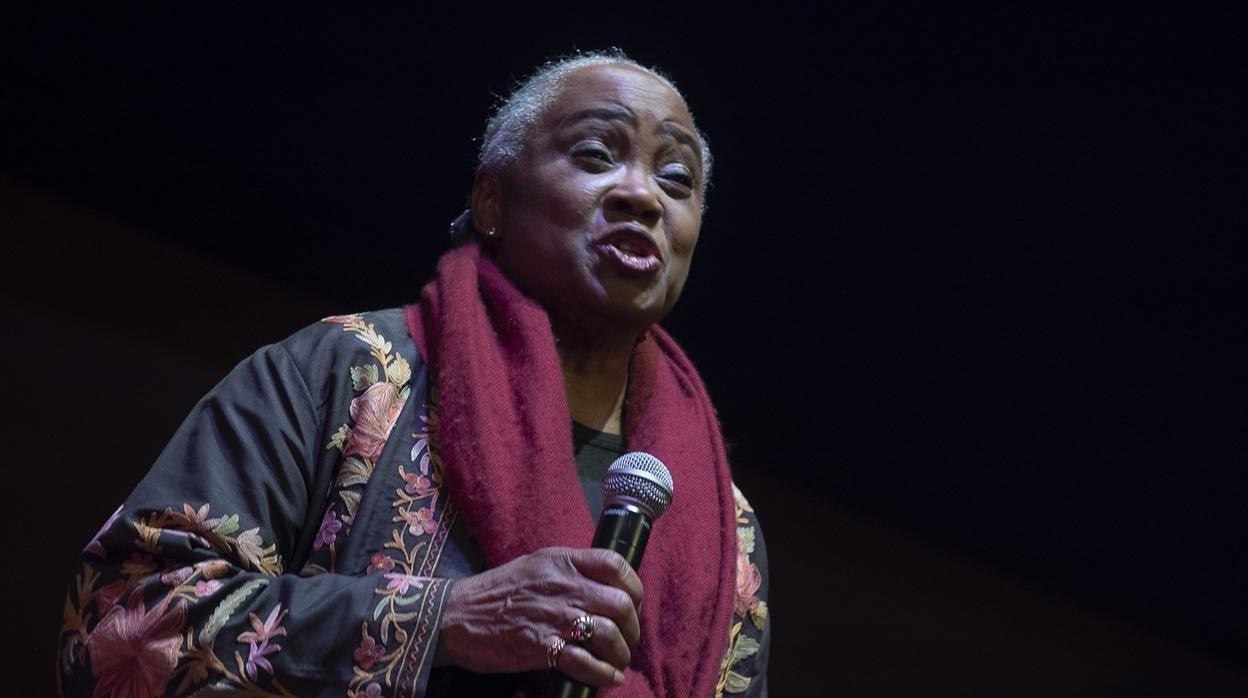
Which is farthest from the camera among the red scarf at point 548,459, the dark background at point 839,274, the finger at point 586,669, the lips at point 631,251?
the dark background at point 839,274

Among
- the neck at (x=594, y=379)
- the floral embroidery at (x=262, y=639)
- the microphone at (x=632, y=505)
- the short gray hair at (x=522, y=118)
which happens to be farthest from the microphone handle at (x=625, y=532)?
the short gray hair at (x=522, y=118)

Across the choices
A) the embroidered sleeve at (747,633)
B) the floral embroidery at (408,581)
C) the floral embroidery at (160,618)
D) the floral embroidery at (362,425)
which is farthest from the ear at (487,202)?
the floral embroidery at (160,618)

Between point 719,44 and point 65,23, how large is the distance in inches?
48.0

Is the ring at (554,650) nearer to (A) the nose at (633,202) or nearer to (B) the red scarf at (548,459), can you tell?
(B) the red scarf at (548,459)

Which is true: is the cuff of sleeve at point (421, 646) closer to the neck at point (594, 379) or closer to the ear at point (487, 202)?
the neck at point (594, 379)

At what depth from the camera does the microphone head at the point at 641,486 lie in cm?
118

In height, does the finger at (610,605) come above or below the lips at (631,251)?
below

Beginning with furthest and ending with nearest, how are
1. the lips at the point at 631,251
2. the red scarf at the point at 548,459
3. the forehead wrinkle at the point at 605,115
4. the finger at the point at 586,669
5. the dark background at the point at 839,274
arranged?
the dark background at the point at 839,274 → the forehead wrinkle at the point at 605,115 → the lips at the point at 631,251 → the red scarf at the point at 548,459 → the finger at the point at 586,669

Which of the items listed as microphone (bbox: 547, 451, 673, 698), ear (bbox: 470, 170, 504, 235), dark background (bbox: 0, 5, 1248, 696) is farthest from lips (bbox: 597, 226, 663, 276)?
dark background (bbox: 0, 5, 1248, 696)

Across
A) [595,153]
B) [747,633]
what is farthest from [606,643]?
[595,153]

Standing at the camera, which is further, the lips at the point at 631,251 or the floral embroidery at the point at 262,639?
the lips at the point at 631,251

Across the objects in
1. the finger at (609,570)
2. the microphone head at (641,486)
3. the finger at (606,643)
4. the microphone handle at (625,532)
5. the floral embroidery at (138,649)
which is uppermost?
the microphone head at (641,486)

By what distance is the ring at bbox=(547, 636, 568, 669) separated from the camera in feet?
3.67

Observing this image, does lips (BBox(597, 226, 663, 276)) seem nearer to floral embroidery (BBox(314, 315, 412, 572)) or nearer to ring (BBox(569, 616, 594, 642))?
floral embroidery (BBox(314, 315, 412, 572))
